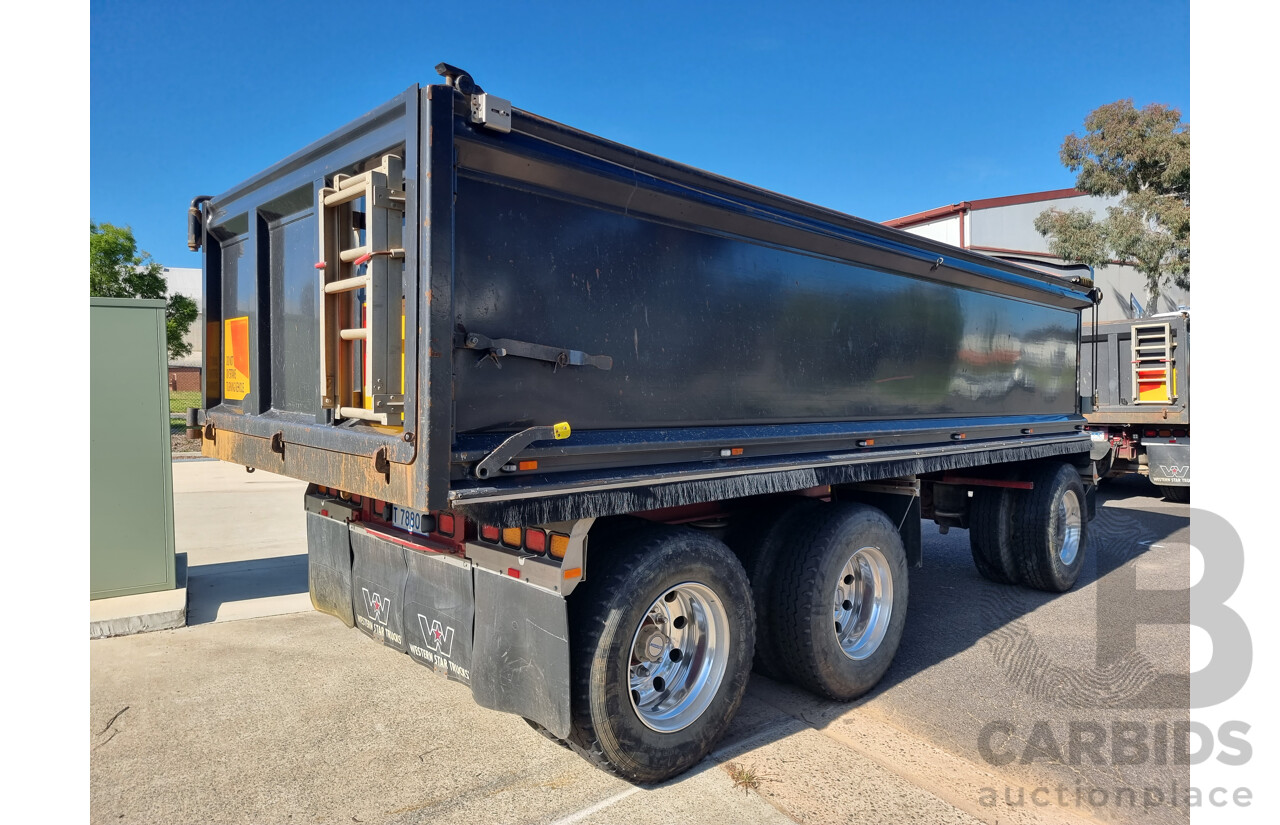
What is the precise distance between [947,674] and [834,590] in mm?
1229

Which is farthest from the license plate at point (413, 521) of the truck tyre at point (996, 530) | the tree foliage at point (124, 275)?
the tree foliage at point (124, 275)

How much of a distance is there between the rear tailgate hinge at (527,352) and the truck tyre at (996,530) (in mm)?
4999

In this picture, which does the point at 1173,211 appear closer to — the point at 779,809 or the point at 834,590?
the point at 834,590

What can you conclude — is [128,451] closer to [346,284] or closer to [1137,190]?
[346,284]

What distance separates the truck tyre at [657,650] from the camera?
10.3 feet

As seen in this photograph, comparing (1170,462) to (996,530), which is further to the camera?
(1170,462)

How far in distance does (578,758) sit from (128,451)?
446 cm

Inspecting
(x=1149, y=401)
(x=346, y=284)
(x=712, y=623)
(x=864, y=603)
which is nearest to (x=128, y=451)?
(x=346, y=284)

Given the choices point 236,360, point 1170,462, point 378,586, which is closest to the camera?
point 378,586

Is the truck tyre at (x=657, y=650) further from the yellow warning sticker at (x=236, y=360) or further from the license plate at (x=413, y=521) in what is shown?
the yellow warning sticker at (x=236, y=360)

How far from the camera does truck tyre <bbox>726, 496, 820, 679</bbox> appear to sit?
4340mm

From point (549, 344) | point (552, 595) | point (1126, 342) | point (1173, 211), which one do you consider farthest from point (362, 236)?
point (1173, 211)

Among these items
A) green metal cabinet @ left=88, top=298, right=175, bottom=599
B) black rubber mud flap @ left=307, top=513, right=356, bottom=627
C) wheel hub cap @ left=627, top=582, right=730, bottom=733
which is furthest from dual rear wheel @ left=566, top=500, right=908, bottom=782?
green metal cabinet @ left=88, top=298, right=175, bottom=599

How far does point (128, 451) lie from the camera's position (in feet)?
19.0
